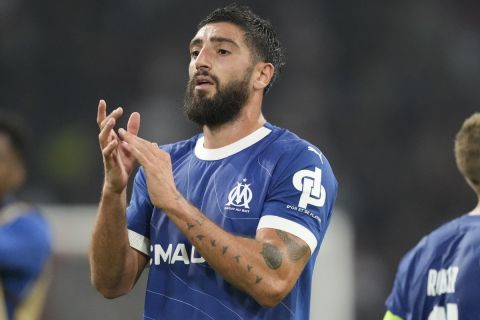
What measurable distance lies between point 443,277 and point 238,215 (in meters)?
1.28

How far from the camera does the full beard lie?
378cm

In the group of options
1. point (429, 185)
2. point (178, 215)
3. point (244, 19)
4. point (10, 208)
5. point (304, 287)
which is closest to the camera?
point (178, 215)

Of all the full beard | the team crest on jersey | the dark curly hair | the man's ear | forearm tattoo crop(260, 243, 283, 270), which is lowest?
forearm tattoo crop(260, 243, 283, 270)

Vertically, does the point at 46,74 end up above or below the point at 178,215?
above

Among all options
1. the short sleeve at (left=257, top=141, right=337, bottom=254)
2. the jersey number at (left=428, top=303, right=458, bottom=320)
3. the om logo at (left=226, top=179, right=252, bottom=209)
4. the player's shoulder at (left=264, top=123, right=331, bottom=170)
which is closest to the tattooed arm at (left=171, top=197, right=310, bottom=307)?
the short sleeve at (left=257, top=141, right=337, bottom=254)

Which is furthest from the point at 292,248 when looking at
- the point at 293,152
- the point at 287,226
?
the point at 293,152

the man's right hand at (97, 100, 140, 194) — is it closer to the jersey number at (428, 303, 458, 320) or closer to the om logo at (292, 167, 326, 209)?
the om logo at (292, 167, 326, 209)

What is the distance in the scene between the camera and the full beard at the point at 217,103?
378 centimetres

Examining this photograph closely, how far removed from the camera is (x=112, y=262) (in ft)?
12.1

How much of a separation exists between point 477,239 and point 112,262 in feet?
5.56

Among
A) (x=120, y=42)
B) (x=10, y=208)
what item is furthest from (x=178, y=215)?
(x=120, y=42)

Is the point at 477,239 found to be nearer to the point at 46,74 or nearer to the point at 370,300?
the point at 370,300

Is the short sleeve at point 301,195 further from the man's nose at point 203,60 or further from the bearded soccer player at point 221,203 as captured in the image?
the man's nose at point 203,60

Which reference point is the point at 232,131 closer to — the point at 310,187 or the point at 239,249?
the point at 310,187
